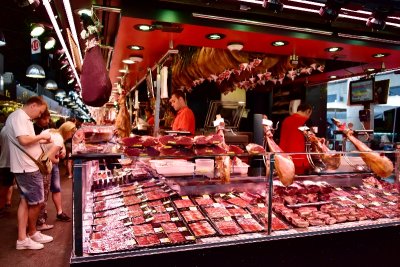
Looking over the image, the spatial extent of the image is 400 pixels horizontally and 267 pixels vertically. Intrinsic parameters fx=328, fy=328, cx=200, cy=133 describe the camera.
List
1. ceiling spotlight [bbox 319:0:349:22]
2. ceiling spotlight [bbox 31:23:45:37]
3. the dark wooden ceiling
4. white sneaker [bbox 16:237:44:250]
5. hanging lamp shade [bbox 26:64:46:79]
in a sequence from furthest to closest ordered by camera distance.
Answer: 1. hanging lamp shade [bbox 26:64:46:79]
2. ceiling spotlight [bbox 31:23:45:37]
3. white sneaker [bbox 16:237:44:250]
4. the dark wooden ceiling
5. ceiling spotlight [bbox 319:0:349:22]

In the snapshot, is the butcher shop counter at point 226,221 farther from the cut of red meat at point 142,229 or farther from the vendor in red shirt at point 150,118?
the vendor in red shirt at point 150,118

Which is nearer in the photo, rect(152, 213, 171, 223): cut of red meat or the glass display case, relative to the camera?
the glass display case

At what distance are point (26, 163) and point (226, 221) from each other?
330cm

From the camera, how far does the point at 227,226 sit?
2756 millimetres

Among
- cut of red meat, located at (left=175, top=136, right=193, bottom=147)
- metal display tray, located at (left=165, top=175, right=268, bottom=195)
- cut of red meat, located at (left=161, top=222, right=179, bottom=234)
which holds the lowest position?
cut of red meat, located at (left=161, top=222, right=179, bottom=234)

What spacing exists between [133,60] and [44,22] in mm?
2263

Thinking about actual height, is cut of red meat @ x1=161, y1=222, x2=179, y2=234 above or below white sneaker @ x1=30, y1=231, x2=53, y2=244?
above

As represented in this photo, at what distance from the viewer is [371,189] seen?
157 inches

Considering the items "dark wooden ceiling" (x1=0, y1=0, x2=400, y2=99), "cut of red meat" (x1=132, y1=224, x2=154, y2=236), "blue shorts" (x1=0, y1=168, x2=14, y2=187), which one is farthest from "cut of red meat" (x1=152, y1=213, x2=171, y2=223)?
"blue shorts" (x1=0, y1=168, x2=14, y2=187)

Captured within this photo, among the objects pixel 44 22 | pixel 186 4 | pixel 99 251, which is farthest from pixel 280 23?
pixel 44 22

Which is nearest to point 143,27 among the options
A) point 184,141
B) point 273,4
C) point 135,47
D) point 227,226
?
point 135,47

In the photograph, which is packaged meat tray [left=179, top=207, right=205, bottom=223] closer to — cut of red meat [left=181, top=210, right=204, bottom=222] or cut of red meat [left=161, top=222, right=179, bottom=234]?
cut of red meat [left=181, top=210, right=204, bottom=222]

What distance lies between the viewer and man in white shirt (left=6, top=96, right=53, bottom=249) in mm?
4676

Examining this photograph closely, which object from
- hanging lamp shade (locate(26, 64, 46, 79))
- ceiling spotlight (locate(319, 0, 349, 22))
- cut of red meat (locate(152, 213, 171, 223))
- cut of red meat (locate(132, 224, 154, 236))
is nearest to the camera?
cut of red meat (locate(132, 224, 154, 236))
